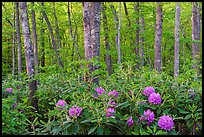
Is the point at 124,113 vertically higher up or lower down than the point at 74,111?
lower down

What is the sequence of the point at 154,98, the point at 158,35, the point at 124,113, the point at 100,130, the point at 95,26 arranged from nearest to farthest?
1. the point at 100,130
2. the point at 154,98
3. the point at 124,113
4. the point at 95,26
5. the point at 158,35

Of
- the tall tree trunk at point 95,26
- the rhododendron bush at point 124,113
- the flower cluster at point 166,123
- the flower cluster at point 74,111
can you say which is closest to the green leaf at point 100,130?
the rhododendron bush at point 124,113

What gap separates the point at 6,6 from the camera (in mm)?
16938

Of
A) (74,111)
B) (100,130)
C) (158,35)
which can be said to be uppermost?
(158,35)

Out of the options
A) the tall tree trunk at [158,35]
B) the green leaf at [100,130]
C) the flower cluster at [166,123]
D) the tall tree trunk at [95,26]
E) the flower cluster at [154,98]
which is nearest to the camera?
the green leaf at [100,130]

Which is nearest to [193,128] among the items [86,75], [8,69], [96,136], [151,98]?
[151,98]

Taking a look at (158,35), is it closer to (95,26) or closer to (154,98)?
(95,26)

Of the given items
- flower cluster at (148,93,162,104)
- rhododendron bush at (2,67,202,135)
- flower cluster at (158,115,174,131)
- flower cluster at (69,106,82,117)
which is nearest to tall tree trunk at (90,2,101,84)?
rhododendron bush at (2,67,202,135)

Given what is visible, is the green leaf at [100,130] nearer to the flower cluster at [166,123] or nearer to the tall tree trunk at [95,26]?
the flower cluster at [166,123]

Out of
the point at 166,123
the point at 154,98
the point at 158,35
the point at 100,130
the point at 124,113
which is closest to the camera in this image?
the point at 100,130

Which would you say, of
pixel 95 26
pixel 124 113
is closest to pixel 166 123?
pixel 124 113

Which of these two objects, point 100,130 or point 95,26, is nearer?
→ point 100,130

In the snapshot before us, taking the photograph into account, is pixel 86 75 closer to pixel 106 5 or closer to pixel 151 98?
pixel 151 98

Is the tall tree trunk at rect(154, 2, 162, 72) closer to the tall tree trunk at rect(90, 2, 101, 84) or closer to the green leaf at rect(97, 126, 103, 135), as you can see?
the tall tree trunk at rect(90, 2, 101, 84)
